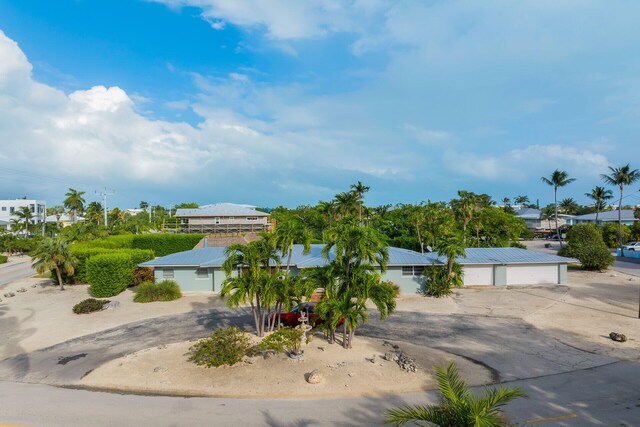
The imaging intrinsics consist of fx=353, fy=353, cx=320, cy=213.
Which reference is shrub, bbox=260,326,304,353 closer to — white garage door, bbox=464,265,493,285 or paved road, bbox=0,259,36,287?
white garage door, bbox=464,265,493,285

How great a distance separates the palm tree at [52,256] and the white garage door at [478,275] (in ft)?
110

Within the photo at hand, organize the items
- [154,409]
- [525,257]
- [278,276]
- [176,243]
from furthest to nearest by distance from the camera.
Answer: [176,243] → [525,257] → [278,276] → [154,409]

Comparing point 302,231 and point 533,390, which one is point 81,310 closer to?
point 302,231

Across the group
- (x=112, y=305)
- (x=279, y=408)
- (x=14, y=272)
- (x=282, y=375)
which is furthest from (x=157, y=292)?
(x=14, y=272)

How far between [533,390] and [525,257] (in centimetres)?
2194

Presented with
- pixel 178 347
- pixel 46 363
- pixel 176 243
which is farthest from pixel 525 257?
pixel 176 243

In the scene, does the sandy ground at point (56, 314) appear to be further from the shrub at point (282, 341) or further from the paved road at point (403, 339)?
the shrub at point (282, 341)

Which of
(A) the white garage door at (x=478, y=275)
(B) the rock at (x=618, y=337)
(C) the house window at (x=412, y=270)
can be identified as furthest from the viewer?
(A) the white garage door at (x=478, y=275)

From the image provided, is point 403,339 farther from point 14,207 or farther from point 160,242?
point 14,207

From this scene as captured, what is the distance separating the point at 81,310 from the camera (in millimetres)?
22844

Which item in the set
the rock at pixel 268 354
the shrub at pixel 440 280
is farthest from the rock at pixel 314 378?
the shrub at pixel 440 280

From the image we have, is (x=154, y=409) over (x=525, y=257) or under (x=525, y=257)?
under

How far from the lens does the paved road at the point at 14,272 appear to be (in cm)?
3666

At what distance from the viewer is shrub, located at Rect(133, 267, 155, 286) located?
31072 mm
